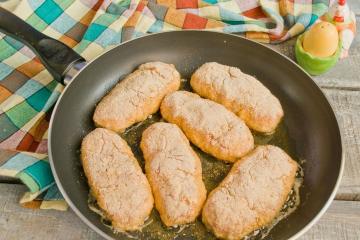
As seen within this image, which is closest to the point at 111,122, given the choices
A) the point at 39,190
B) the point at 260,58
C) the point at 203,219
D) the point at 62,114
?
the point at 62,114

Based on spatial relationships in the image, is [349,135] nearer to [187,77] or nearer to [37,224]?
[187,77]

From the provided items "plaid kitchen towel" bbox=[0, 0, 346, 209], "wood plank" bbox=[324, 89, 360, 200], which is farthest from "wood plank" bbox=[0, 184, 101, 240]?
"wood plank" bbox=[324, 89, 360, 200]

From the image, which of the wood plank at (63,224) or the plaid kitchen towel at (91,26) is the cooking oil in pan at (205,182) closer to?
the wood plank at (63,224)

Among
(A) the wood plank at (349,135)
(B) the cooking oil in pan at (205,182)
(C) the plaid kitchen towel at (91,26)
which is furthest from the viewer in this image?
(C) the plaid kitchen towel at (91,26)

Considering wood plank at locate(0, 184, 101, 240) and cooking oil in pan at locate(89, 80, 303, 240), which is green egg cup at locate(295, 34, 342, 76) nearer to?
cooking oil in pan at locate(89, 80, 303, 240)

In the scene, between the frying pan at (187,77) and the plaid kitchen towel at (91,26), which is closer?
the frying pan at (187,77)

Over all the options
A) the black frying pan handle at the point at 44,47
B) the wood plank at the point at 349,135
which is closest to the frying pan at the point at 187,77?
the black frying pan handle at the point at 44,47

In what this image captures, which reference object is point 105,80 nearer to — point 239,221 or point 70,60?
point 70,60
